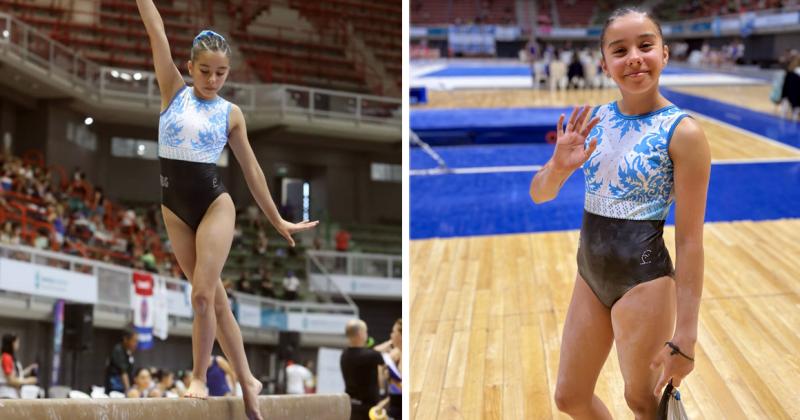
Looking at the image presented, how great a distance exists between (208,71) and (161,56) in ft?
0.48

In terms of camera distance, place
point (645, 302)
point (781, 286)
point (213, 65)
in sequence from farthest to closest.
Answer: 1. point (781, 286)
2. point (213, 65)
3. point (645, 302)

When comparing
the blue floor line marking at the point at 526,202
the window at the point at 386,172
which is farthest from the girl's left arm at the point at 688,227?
the blue floor line marking at the point at 526,202

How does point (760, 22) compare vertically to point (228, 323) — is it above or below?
above

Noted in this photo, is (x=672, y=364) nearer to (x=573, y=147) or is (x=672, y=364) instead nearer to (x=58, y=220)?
(x=573, y=147)

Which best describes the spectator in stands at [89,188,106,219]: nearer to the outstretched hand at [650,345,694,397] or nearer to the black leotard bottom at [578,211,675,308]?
the black leotard bottom at [578,211,675,308]

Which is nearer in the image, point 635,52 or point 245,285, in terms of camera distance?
point 635,52

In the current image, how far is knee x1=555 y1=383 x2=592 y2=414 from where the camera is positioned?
7.20 feet

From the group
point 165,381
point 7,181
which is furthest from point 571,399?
point 7,181

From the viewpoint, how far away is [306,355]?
660 cm

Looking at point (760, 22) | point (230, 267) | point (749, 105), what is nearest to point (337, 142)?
point (230, 267)

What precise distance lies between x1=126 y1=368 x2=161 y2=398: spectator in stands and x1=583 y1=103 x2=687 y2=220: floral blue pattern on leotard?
504cm

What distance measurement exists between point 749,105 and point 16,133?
1278 cm

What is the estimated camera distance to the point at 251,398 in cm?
257

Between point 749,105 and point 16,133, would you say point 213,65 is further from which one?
point 749,105
